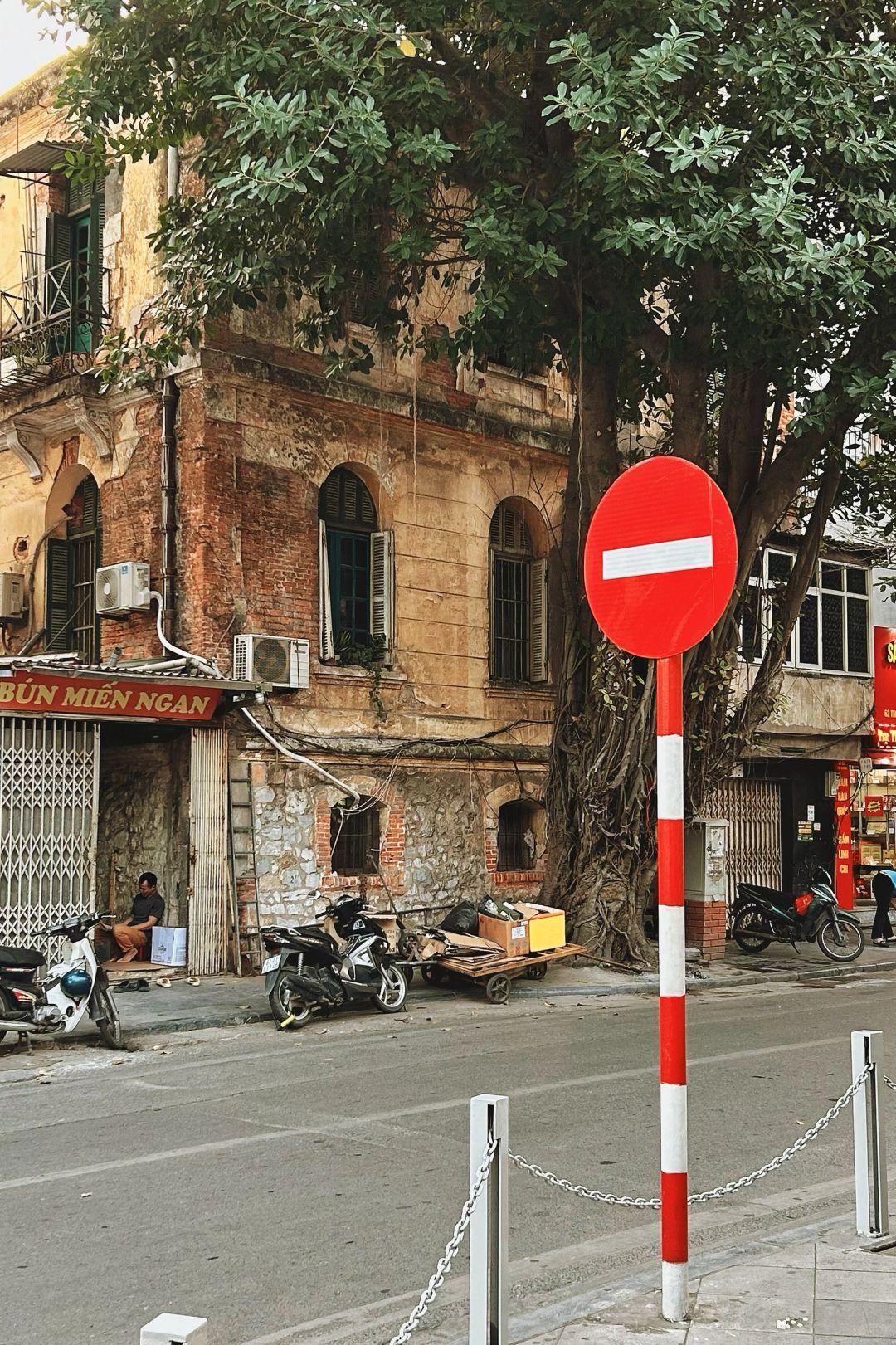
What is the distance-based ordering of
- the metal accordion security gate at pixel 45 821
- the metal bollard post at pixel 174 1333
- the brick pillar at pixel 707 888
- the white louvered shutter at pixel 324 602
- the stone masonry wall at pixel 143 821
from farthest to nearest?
the brick pillar at pixel 707 888 → the white louvered shutter at pixel 324 602 → the stone masonry wall at pixel 143 821 → the metal accordion security gate at pixel 45 821 → the metal bollard post at pixel 174 1333

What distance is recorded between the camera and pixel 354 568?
59.9 ft

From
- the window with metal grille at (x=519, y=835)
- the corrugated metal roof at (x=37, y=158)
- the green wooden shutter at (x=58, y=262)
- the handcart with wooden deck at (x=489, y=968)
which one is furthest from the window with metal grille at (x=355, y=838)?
the corrugated metal roof at (x=37, y=158)

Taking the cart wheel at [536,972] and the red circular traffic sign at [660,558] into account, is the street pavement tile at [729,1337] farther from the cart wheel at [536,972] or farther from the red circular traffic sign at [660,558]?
the cart wheel at [536,972]

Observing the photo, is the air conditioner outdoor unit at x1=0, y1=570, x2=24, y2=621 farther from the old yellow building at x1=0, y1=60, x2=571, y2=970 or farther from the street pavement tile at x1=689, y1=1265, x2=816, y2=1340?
the street pavement tile at x1=689, y1=1265, x2=816, y2=1340

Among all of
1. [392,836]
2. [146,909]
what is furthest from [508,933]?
[146,909]

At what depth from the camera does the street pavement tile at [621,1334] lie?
462 centimetres

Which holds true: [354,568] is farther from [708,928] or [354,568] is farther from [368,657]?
[708,928]

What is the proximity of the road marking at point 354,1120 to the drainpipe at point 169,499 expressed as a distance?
7.98 meters

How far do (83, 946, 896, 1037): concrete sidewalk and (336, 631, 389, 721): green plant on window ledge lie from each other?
3.61 metres

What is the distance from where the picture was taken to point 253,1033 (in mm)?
12758

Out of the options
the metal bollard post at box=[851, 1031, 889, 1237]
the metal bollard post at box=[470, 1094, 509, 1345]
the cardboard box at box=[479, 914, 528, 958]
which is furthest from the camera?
the cardboard box at box=[479, 914, 528, 958]

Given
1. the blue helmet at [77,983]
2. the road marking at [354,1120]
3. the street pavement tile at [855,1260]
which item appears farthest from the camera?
the blue helmet at [77,983]

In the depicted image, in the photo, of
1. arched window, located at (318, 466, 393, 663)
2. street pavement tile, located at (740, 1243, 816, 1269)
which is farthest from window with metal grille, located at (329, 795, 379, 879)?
street pavement tile, located at (740, 1243, 816, 1269)

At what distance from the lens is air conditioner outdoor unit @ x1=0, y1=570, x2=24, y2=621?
18312mm
